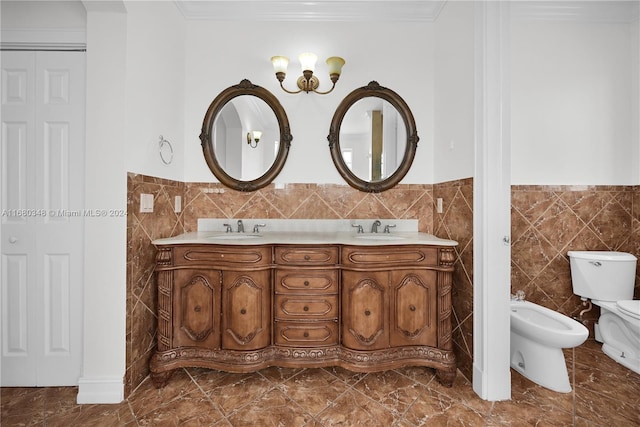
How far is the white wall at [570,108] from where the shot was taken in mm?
2320

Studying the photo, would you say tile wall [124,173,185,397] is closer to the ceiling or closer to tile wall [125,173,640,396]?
tile wall [125,173,640,396]

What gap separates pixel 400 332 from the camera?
67.9 inches

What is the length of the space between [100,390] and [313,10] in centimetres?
306

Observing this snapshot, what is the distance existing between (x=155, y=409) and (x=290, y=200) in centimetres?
161

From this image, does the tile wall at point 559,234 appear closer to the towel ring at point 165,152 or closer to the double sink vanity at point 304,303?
the double sink vanity at point 304,303

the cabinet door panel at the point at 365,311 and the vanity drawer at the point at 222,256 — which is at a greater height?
the vanity drawer at the point at 222,256

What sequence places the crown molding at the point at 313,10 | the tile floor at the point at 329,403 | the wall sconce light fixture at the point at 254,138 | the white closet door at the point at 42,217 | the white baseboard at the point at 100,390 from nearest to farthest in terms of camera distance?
1. the tile floor at the point at 329,403
2. the white baseboard at the point at 100,390
3. the white closet door at the point at 42,217
4. the crown molding at the point at 313,10
5. the wall sconce light fixture at the point at 254,138

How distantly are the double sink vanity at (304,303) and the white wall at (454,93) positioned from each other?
652 millimetres

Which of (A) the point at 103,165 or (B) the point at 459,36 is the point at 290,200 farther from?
(B) the point at 459,36

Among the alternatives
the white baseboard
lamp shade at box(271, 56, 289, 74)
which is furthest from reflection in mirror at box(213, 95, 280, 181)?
the white baseboard

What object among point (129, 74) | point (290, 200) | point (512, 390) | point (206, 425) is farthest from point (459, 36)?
point (206, 425)

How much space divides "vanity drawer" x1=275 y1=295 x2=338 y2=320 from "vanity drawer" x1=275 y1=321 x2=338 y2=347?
4 cm

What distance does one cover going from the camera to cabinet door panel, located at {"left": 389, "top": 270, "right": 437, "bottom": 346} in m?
1.73

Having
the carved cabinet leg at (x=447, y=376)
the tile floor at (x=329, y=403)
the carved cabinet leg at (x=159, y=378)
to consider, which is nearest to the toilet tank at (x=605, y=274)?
the tile floor at (x=329, y=403)
